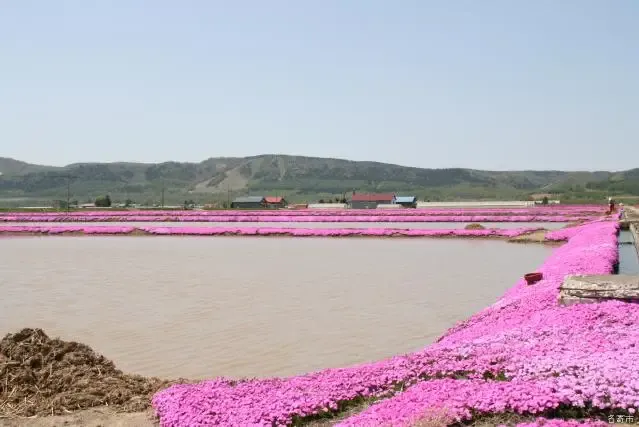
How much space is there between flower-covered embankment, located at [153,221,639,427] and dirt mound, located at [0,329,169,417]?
1.11m

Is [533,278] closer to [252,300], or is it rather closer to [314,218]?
[252,300]

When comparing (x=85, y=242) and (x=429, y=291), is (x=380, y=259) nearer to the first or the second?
(x=429, y=291)

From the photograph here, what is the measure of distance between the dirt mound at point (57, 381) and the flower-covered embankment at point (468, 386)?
111 centimetres

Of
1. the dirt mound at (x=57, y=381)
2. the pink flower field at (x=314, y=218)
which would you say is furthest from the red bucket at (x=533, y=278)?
the pink flower field at (x=314, y=218)

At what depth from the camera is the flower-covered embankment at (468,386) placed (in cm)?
670

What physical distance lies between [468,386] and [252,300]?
1248 centimetres

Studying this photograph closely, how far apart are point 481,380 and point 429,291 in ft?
42.8

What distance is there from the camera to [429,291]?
67.8 feet

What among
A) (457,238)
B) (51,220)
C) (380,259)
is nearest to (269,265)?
(380,259)

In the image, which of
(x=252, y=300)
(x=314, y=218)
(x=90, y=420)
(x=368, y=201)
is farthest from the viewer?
(x=368, y=201)

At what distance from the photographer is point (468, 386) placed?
7375 mm

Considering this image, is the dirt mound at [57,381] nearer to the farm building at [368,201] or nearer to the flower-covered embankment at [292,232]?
the flower-covered embankment at [292,232]

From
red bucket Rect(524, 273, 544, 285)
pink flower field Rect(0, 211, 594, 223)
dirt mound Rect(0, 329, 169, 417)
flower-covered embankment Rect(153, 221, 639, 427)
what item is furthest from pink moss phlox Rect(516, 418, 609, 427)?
pink flower field Rect(0, 211, 594, 223)

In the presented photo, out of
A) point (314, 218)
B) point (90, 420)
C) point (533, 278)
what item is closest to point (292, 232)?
point (314, 218)
